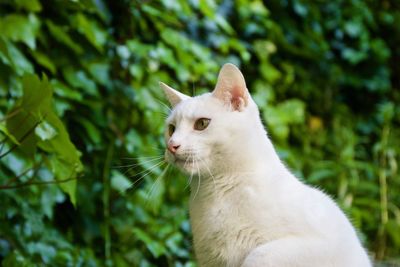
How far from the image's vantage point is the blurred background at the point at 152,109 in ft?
7.40

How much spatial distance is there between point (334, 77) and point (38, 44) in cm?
208

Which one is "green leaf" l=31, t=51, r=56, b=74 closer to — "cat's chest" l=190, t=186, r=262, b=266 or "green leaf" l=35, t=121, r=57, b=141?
"green leaf" l=35, t=121, r=57, b=141

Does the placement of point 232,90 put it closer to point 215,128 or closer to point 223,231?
point 215,128

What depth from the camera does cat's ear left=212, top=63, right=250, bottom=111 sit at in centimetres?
162

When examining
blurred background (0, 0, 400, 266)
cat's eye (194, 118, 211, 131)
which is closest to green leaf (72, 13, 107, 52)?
blurred background (0, 0, 400, 266)

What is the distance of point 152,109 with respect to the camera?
274 centimetres

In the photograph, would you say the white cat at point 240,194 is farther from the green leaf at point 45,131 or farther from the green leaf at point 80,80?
the green leaf at point 80,80

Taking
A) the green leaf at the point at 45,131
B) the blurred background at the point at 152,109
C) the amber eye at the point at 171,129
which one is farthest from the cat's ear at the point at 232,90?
the green leaf at the point at 45,131

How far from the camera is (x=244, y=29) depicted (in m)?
3.56

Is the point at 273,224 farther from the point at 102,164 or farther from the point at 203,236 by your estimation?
the point at 102,164

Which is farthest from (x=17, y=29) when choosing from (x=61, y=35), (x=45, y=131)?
(x=45, y=131)

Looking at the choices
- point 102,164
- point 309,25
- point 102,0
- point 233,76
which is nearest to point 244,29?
point 309,25

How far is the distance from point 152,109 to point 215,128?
115 cm

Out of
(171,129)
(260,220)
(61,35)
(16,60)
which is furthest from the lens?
(61,35)
